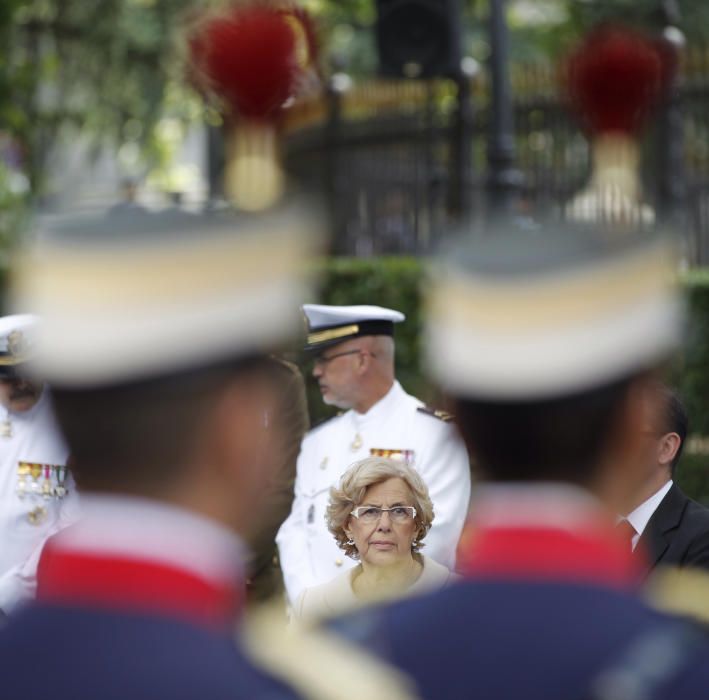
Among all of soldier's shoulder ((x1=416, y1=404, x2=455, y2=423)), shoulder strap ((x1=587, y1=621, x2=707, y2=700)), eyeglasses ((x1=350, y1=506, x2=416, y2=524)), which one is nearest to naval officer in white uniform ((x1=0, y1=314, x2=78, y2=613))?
eyeglasses ((x1=350, y1=506, x2=416, y2=524))

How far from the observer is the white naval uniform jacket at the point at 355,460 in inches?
192

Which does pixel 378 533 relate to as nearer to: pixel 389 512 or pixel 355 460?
pixel 389 512

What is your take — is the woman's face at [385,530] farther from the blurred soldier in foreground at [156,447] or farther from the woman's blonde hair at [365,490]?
the blurred soldier in foreground at [156,447]

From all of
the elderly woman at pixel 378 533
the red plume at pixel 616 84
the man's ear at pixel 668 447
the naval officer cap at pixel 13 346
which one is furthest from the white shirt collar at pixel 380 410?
the red plume at pixel 616 84

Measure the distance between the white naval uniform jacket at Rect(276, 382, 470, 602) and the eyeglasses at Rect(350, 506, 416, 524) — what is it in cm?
44

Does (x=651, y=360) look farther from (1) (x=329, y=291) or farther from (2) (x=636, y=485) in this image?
(1) (x=329, y=291)

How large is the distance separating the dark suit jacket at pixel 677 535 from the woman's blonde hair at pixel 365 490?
2.30 feet

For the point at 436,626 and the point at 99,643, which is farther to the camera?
the point at 436,626

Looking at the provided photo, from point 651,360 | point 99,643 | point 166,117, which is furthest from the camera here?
point 166,117

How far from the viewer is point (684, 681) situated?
1.60m

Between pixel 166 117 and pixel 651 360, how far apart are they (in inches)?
641

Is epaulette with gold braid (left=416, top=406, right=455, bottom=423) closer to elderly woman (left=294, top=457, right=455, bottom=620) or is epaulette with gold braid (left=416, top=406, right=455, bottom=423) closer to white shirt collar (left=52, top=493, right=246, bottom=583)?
elderly woman (left=294, top=457, right=455, bottom=620)

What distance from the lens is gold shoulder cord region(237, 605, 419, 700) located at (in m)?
1.63

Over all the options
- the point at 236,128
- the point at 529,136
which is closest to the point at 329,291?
the point at 529,136
